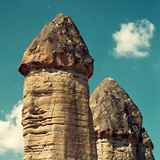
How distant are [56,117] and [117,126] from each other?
10860 mm

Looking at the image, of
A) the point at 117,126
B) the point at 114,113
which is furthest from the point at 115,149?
the point at 114,113

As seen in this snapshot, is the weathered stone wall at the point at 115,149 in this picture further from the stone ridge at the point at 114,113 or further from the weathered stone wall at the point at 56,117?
the weathered stone wall at the point at 56,117

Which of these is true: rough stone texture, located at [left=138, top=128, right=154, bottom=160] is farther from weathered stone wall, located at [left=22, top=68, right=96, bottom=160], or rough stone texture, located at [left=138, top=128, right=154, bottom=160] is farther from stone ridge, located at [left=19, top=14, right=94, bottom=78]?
weathered stone wall, located at [left=22, top=68, right=96, bottom=160]

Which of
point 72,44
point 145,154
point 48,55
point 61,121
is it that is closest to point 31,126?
point 61,121

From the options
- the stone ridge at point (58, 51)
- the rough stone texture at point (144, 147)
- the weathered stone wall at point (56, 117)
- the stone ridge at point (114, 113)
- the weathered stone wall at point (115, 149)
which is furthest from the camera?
the rough stone texture at point (144, 147)

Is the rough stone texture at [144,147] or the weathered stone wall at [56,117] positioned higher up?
the rough stone texture at [144,147]

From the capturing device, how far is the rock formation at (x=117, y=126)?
2214cm

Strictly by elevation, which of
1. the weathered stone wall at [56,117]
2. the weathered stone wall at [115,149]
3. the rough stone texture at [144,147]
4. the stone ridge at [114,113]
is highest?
the stone ridge at [114,113]

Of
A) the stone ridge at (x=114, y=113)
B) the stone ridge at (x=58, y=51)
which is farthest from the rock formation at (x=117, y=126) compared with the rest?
the stone ridge at (x=58, y=51)

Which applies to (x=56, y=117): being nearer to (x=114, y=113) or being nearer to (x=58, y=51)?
(x=58, y=51)

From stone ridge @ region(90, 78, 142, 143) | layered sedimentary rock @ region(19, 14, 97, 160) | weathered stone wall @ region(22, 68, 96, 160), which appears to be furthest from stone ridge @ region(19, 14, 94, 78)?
stone ridge @ region(90, 78, 142, 143)

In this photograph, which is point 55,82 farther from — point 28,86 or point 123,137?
point 123,137

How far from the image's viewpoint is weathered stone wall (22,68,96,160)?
39.5 feet

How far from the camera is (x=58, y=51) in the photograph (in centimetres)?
1323
